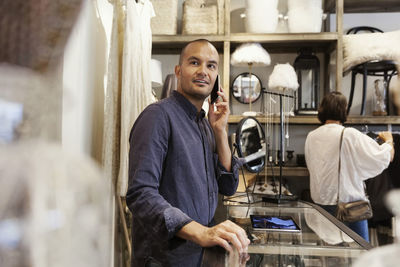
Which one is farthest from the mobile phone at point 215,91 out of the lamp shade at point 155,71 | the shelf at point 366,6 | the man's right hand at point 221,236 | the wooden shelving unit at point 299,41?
the shelf at point 366,6

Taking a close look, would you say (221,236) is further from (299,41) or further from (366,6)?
(366,6)

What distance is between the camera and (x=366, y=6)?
2.99 m

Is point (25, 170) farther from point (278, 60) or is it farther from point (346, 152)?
point (278, 60)

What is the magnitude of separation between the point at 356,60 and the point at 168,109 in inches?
79.1

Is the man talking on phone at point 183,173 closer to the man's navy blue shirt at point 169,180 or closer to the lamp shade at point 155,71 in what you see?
the man's navy blue shirt at point 169,180

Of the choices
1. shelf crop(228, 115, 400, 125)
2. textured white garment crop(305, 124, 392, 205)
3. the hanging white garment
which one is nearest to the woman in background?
textured white garment crop(305, 124, 392, 205)

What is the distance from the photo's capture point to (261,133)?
228 cm

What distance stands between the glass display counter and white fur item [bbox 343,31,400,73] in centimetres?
179

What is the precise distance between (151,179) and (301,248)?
0.38m

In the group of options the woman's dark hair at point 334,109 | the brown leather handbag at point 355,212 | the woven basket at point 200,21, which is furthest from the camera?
the woven basket at point 200,21

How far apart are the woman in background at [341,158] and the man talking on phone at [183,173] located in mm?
713

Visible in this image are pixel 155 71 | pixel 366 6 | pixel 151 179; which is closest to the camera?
pixel 151 179

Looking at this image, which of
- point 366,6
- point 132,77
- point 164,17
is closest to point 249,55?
point 164,17

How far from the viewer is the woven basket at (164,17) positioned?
274 cm
